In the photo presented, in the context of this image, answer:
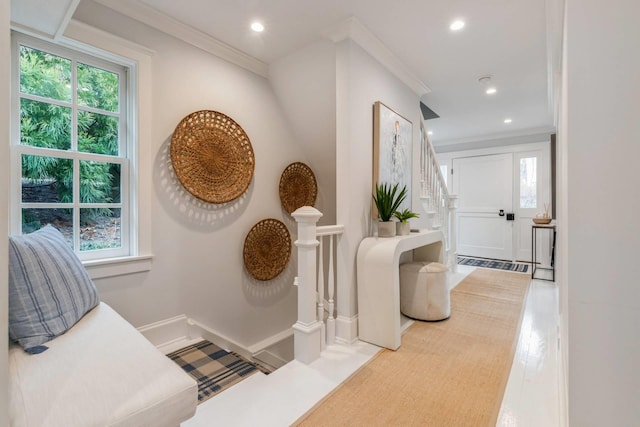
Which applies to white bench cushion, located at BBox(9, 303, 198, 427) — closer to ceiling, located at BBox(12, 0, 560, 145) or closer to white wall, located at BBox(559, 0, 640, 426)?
white wall, located at BBox(559, 0, 640, 426)

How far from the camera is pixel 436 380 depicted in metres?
1.68

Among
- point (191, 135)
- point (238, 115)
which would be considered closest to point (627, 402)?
point (191, 135)

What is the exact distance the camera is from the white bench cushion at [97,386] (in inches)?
29.7

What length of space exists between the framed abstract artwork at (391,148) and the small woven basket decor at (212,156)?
111 centimetres

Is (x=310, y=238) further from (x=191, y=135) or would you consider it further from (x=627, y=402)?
(x=627, y=402)

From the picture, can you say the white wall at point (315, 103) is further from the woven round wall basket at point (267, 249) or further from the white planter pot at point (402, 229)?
the white planter pot at point (402, 229)

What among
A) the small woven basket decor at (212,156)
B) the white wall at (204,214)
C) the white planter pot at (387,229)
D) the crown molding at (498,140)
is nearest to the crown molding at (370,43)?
the white wall at (204,214)

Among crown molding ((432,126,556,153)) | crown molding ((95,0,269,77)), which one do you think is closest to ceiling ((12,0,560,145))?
crown molding ((95,0,269,77))

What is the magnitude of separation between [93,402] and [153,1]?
2214 millimetres

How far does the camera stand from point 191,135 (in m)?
2.19

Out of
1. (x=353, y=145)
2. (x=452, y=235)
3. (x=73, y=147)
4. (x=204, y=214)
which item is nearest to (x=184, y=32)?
(x=73, y=147)

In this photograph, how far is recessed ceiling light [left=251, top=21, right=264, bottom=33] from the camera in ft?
6.87

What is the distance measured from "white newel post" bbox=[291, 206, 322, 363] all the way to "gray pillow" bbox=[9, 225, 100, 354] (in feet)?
3.66

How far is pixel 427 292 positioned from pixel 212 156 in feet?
6.93
